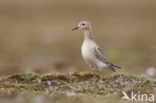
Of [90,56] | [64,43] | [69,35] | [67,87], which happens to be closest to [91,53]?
[90,56]

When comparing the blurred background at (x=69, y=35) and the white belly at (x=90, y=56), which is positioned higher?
the blurred background at (x=69, y=35)

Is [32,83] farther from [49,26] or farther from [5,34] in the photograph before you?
[49,26]

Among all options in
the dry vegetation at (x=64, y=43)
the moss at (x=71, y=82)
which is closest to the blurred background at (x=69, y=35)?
the dry vegetation at (x=64, y=43)

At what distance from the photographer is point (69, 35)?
2722 centimetres

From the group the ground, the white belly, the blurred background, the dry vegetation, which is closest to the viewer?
the ground

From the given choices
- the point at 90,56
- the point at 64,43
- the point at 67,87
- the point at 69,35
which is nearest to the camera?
the point at 67,87

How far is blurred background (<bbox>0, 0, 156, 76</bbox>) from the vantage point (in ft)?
55.7

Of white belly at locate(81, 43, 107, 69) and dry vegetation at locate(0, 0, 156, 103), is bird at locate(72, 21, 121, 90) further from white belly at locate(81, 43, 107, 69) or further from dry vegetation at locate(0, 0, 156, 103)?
dry vegetation at locate(0, 0, 156, 103)

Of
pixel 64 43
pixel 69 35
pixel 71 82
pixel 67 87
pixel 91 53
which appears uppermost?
pixel 69 35

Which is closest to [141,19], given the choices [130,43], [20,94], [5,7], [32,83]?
[130,43]

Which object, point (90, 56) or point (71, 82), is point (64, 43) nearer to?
point (71, 82)

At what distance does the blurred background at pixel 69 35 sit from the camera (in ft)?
55.7

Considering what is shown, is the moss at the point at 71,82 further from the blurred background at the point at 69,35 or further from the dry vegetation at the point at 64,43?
the blurred background at the point at 69,35

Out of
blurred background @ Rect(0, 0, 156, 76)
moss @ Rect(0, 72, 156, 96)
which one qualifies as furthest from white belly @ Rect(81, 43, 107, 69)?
blurred background @ Rect(0, 0, 156, 76)
